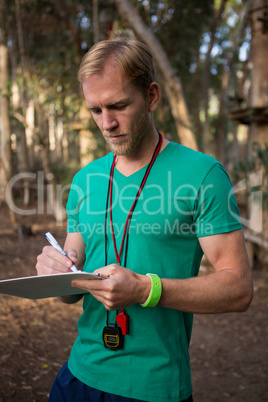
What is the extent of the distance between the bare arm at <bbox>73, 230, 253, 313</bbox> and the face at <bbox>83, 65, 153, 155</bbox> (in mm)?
507

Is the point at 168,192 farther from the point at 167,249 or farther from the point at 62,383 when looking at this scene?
the point at 62,383

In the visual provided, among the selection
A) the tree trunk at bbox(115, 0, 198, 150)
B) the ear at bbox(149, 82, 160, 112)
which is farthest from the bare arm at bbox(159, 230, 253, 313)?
the tree trunk at bbox(115, 0, 198, 150)

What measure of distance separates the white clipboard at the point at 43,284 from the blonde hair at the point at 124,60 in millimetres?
808

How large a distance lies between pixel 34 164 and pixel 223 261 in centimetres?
2468

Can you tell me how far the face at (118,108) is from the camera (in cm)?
161

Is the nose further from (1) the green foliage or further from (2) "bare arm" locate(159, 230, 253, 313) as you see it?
(1) the green foliage

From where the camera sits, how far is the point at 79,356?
A: 1709 mm

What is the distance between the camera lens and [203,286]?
4.65ft

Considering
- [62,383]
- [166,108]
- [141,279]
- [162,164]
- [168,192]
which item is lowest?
[62,383]

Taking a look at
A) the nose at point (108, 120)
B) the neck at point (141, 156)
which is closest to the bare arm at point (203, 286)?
the neck at point (141, 156)

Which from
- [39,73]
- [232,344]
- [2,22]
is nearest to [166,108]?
[39,73]

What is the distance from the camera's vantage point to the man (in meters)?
1.46

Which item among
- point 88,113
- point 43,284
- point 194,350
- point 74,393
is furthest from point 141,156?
point 88,113

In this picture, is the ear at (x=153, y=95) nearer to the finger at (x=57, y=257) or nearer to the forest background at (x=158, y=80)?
the finger at (x=57, y=257)
